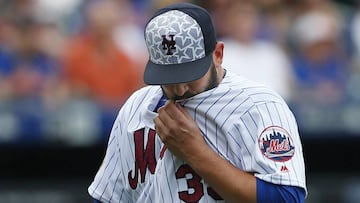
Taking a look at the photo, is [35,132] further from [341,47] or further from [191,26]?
[191,26]

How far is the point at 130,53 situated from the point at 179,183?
14.8 feet

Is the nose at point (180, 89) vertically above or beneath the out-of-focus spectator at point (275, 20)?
above

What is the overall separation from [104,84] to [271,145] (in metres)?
4.40

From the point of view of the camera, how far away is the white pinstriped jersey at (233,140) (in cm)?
394

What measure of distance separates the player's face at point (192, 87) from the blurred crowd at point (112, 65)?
150 inches

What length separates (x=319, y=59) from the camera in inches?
347

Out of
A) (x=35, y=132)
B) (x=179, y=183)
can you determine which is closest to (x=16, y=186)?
(x=35, y=132)

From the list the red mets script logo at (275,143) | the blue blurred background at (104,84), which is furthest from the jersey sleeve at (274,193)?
the blue blurred background at (104,84)

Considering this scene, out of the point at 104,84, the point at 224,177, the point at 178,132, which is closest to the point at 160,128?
the point at 178,132

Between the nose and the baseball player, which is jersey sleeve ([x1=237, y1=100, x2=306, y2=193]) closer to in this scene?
the baseball player

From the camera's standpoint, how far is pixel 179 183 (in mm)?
4125

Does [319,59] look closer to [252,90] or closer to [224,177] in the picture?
[252,90]

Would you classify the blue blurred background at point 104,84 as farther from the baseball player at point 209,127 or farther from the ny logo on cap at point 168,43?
the ny logo on cap at point 168,43

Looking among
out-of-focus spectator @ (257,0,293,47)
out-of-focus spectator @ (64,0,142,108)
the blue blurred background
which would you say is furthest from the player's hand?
out-of-focus spectator @ (257,0,293,47)
